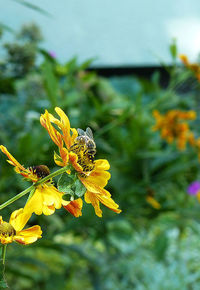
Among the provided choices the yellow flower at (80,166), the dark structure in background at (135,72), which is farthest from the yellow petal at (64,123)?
the dark structure in background at (135,72)

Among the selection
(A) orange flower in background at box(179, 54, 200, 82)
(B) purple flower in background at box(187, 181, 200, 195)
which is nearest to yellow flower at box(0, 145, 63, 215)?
(A) orange flower in background at box(179, 54, 200, 82)

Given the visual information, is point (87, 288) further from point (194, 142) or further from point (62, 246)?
point (194, 142)

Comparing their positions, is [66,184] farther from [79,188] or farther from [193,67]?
[193,67]

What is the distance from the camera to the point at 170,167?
1.29m

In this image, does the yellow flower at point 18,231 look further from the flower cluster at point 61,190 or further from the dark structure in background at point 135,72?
the dark structure in background at point 135,72

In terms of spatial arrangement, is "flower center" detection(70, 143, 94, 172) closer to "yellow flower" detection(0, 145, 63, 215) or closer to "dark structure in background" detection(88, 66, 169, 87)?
"yellow flower" detection(0, 145, 63, 215)

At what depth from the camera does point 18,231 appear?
194 millimetres

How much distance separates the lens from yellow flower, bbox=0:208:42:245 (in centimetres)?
18

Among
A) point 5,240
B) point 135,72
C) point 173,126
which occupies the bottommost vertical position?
point 5,240

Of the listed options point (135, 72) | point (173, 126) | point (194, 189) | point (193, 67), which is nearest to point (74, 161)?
point (193, 67)

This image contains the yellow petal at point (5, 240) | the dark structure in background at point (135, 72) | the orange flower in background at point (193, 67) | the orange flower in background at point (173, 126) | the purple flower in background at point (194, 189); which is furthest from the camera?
the dark structure in background at point (135, 72)

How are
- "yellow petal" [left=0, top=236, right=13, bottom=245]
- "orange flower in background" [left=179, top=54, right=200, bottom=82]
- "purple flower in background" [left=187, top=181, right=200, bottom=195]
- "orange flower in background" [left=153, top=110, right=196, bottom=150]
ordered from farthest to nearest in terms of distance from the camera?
"purple flower in background" [left=187, top=181, right=200, bottom=195]
"orange flower in background" [left=153, top=110, right=196, bottom=150]
"orange flower in background" [left=179, top=54, right=200, bottom=82]
"yellow petal" [left=0, top=236, right=13, bottom=245]

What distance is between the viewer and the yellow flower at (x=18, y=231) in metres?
0.18

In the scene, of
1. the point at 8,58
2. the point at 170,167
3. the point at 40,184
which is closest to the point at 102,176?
the point at 40,184
